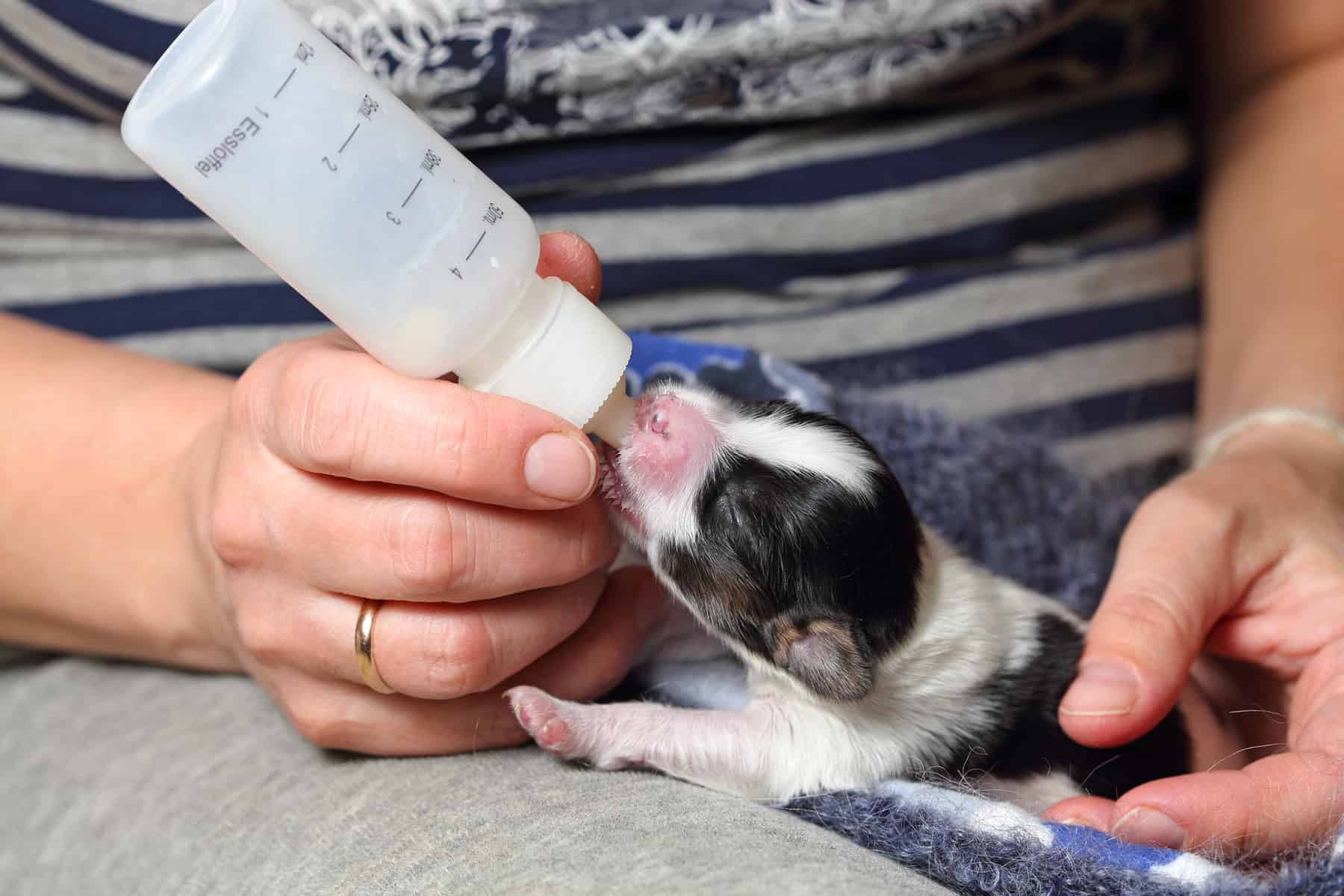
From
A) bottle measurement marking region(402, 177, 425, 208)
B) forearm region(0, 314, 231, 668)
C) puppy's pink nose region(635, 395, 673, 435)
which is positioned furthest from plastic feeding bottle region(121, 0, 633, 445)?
forearm region(0, 314, 231, 668)

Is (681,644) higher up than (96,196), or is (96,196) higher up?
(96,196)

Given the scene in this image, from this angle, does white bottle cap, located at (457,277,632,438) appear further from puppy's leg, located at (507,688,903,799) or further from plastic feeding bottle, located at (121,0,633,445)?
puppy's leg, located at (507,688,903,799)

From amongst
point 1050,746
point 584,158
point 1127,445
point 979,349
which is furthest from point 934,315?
point 1050,746

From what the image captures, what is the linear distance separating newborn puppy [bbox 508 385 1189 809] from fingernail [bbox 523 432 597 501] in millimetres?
179

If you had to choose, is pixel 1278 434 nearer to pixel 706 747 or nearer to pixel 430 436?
pixel 706 747

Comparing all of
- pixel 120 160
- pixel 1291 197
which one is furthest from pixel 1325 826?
pixel 120 160

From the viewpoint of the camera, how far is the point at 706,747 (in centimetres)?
106

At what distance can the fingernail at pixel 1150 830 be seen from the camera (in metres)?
0.94

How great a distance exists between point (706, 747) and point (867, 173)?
0.83 meters

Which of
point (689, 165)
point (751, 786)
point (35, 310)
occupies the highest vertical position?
point (689, 165)

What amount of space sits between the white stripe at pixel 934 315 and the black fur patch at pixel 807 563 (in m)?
0.40

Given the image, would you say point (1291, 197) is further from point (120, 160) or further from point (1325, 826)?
point (120, 160)

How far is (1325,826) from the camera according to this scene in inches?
36.3

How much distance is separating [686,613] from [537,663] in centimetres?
21
